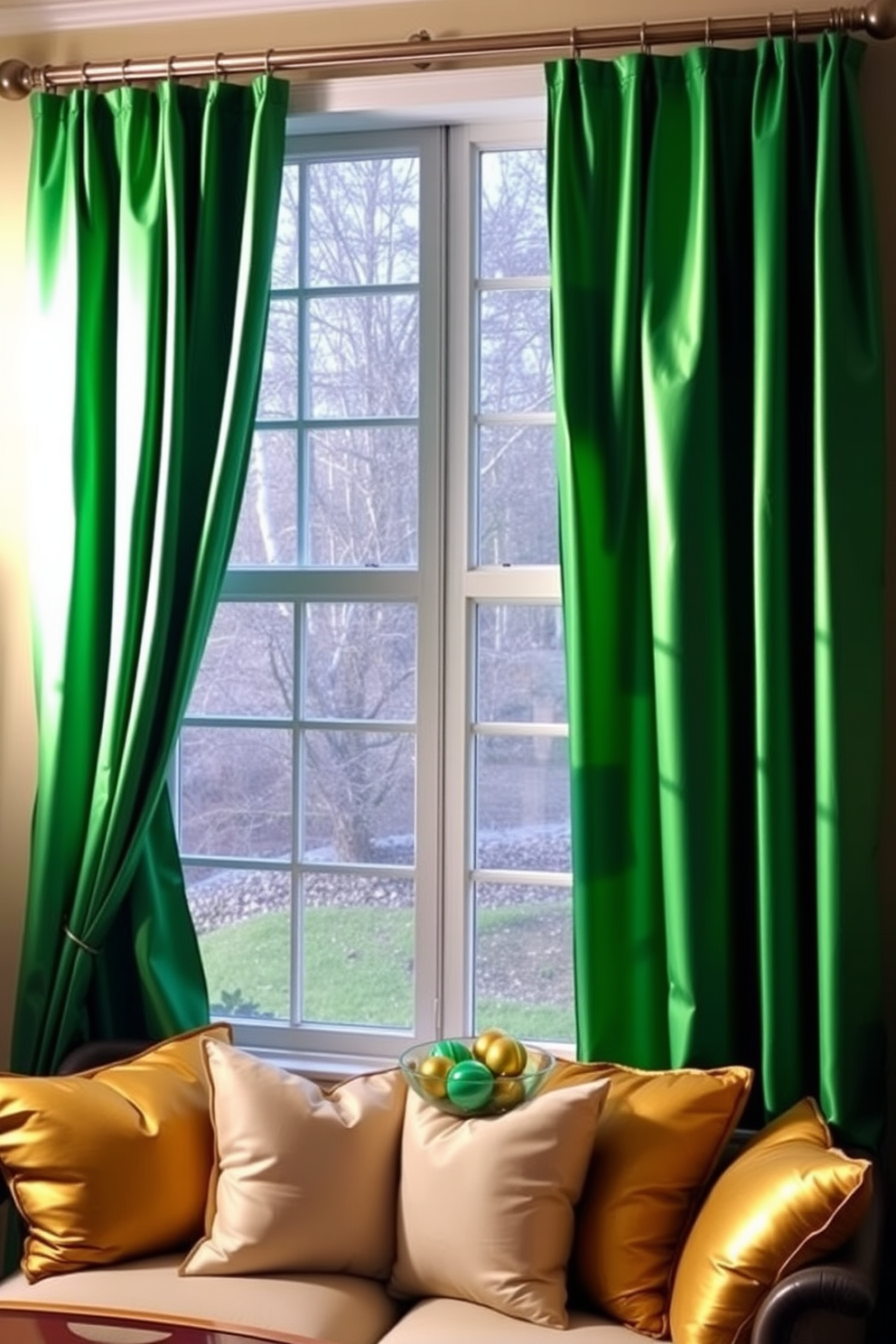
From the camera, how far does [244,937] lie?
10.7 feet

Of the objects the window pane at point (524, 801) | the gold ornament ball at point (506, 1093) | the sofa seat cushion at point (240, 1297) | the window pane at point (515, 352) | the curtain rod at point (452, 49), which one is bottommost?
the sofa seat cushion at point (240, 1297)

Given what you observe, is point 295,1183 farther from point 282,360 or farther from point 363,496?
point 282,360

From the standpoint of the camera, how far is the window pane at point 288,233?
320 cm

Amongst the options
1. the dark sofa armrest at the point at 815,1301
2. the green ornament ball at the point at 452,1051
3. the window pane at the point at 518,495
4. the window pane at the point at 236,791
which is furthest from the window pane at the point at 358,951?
the dark sofa armrest at the point at 815,1301

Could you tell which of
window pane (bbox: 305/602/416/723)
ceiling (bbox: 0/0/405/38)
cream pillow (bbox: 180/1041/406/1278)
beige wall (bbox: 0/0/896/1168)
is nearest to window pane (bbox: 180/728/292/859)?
window pane (bbox: 305/602/416/723)

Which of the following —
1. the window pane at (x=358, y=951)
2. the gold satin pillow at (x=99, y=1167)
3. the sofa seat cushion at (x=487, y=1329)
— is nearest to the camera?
the sofa seat cushion at (x=487, y=1329)

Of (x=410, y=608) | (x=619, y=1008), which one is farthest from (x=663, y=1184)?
(x=410, y=608)

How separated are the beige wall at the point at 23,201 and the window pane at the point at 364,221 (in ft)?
0.90

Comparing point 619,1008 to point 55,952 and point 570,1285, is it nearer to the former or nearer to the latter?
point 570,1285

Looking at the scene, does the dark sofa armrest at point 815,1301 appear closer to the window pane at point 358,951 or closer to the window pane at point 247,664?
the window pane at point 358,951

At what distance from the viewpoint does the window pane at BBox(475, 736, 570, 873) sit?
10.1 ft

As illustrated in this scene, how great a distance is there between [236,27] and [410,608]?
1.24m

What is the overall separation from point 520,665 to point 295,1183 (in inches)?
44.6

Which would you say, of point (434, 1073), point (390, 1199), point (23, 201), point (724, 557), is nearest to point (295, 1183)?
point (390, 1199)
